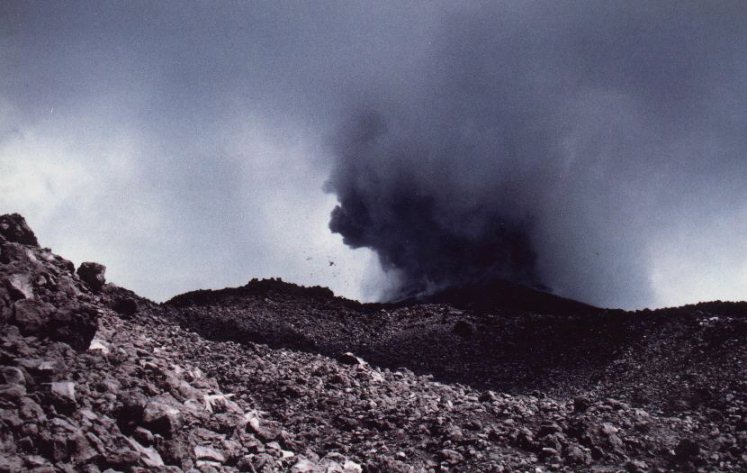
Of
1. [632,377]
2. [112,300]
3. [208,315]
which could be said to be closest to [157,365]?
[112,300]

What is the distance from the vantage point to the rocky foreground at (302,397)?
5.74 m

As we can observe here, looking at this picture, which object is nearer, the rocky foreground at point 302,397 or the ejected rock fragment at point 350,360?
the rocky foreground at point 302,397

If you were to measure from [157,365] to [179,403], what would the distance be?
3.38ft

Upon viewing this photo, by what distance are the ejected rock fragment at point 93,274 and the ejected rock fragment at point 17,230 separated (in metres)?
1.85

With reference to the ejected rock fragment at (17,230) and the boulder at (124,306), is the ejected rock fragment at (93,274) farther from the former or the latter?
the ejected rock fragment at (17,230)

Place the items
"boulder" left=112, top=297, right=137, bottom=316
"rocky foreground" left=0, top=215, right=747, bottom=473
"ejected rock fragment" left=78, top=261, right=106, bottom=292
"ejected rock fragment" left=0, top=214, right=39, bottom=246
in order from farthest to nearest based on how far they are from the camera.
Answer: "ejected rock fragment" left=78, top=261, right=106, bottom=292 < "boulder" left=112, top=297, right=137, bottom=316 < "ejected rock fragment" left=0, top=214, right=39, bottom=246 < "rocky foreground" left=0, top=215, right=747, bottom=473

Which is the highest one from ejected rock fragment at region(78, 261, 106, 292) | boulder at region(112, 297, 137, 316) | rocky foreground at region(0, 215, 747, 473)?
ejected rock fragment at region(78, 261, 106, 292)

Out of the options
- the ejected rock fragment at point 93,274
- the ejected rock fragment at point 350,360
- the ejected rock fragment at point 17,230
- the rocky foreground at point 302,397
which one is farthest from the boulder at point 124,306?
the ejected rock fragment at point 350,360

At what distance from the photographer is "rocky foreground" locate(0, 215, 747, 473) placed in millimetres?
5742

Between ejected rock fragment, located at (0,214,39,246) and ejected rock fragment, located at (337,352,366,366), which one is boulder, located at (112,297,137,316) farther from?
ejected rock fragment, located at (337,352,366,366)

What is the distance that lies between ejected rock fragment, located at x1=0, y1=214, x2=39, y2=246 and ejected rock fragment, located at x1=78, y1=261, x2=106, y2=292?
6.06 feet

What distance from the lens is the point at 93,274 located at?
45.2 feet

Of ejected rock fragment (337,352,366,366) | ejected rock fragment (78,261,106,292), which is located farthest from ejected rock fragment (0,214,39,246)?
ejected rock fragment (337,352,366,366)

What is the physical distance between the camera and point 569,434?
8477 mm
